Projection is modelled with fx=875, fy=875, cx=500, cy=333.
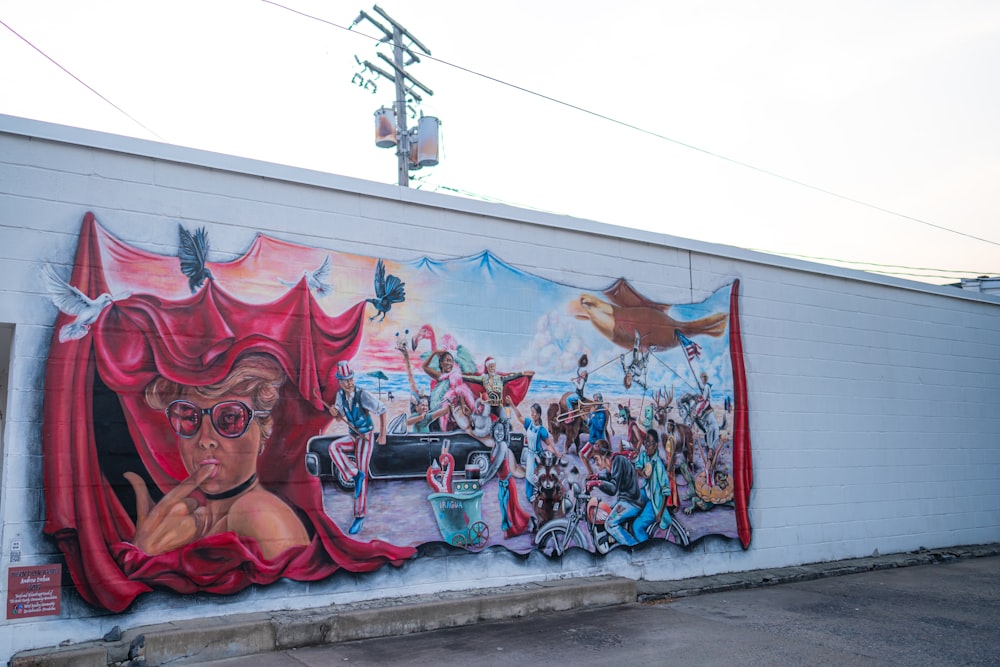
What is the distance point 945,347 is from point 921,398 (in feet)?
3.57

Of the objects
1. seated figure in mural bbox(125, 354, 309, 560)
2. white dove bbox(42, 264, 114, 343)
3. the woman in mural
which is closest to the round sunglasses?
seated figure in mural bbox(125, 354, 309, 560)

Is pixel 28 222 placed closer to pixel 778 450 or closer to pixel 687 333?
pixel 687 333

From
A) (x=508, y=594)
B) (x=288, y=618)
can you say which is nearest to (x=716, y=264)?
(x=508, y=594)

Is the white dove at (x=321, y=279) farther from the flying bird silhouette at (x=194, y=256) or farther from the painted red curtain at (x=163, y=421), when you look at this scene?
the flying bird silhouette at (x=194, y=256)

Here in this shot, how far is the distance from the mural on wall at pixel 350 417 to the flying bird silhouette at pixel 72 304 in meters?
0.01

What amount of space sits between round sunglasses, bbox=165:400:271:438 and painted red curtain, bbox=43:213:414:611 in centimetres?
11

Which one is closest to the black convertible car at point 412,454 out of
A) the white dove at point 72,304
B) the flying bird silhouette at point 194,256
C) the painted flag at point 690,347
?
the flying bird silhouette at point 194,256

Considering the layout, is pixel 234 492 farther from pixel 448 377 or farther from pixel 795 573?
pixel 795 573

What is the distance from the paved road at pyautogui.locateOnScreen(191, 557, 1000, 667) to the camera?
7.08m

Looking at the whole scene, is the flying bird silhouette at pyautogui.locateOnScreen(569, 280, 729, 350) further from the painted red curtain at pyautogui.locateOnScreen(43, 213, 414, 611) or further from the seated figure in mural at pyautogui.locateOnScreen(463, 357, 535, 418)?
the painted red curtain at pyautogui.locateOnScreen(43, 213, 414, 611)

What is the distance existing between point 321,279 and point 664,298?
4.63m

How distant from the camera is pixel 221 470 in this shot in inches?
298

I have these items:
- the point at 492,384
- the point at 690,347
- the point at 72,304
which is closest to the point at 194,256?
the point at 72,304

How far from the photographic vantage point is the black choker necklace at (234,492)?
750 centimetres
